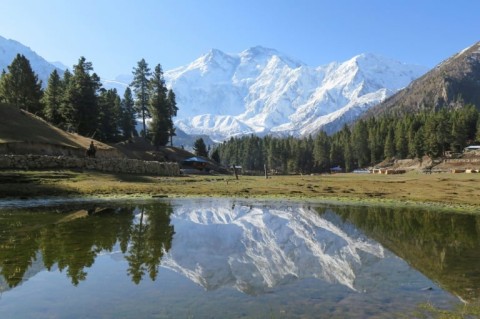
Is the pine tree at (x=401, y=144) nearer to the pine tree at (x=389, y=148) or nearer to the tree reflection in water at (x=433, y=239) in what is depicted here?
the pine tree at (x=389, y=148)

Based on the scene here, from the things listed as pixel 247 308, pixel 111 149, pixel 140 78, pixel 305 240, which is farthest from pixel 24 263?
pixel 140 78

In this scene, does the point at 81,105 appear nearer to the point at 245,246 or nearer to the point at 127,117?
the point at 127,117

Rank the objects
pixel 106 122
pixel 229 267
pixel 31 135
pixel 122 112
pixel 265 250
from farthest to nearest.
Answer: pixel 122 112 < pixel 106 122 < pixel 31 135 < pixel 265 250 < pixel 229 267

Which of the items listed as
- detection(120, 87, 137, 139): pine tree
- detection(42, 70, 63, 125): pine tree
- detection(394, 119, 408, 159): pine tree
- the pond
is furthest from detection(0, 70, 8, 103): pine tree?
detection(394, 119, 408, 159): pine tree

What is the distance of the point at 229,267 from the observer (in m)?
14.3

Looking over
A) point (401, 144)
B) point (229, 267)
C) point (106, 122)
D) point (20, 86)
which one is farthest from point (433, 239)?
point (401, 144)

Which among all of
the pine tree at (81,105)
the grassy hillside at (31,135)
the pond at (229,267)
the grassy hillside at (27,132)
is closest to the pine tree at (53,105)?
the pine tree at (81,105)

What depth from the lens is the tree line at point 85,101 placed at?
9075 centimetres

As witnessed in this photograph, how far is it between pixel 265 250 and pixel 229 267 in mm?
3514

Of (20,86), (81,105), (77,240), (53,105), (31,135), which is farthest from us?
(20,86)

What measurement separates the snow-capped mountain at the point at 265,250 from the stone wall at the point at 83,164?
26.2 m

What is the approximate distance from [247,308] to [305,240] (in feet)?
34.7

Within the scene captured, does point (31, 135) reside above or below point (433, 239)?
above

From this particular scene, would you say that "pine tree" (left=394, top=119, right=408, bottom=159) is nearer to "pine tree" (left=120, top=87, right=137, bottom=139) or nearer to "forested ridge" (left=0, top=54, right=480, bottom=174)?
"forested ridge" (left=0, top=54, right=480, bottom=174)
